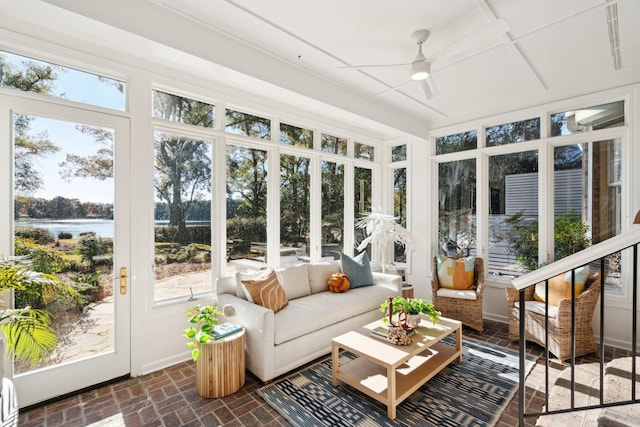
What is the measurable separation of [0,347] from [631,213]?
560cm

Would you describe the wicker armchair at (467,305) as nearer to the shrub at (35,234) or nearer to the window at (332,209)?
the window at (332,209)

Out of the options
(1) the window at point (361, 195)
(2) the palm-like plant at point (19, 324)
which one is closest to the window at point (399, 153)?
(1) the window at point (361, 195)

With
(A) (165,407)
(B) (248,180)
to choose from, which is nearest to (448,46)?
(B) (248,180)

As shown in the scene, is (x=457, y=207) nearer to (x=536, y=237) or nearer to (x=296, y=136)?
(x=536, y=237)

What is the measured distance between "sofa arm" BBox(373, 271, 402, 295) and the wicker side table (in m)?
2.32

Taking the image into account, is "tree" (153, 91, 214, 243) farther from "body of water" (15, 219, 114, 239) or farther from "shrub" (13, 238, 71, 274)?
"shrub" (13, 238, 71, 274)

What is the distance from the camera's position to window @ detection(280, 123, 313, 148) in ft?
13.8

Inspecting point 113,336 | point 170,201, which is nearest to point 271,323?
point 113,336

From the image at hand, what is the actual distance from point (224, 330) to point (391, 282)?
2390 mm

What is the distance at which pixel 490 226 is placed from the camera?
14.8 ft

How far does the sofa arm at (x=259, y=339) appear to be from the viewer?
2.63m

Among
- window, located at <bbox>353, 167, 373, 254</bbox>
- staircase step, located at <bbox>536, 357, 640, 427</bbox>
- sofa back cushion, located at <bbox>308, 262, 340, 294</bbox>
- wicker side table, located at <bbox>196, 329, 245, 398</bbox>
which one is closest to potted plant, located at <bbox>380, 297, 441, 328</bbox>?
staircase step, located at <bbox>536, 357, 640, 427</bbox>

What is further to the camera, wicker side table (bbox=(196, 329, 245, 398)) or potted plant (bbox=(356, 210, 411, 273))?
potted plant (bbox=(356, 210, 411, 273))

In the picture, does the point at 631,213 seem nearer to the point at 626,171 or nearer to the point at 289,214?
the point at 626,171
